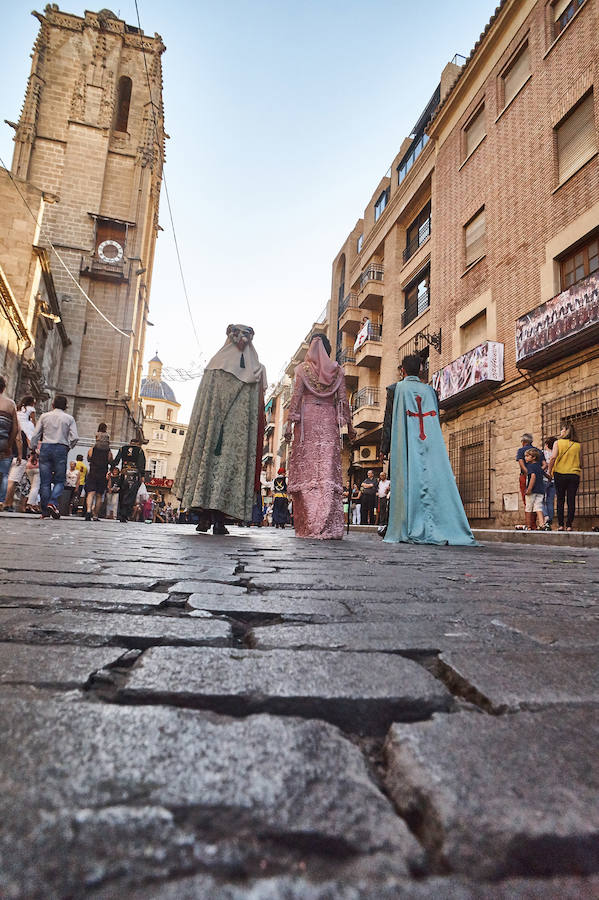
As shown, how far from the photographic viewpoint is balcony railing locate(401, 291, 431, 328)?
21981 millimetres

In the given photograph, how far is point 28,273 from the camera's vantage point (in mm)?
18500

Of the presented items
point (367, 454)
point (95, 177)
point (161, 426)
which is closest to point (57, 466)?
point (367, 454)

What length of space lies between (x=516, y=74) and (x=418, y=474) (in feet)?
51.6

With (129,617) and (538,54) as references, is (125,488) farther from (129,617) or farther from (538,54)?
(538,54)

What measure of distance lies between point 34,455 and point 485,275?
13.4 m

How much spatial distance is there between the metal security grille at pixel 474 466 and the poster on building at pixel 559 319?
2751 millimetres

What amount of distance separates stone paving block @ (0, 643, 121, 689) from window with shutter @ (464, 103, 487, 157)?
67.3 feet

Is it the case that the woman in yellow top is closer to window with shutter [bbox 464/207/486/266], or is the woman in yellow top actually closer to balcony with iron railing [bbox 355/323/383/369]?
window with shutter [bbox 464/207/486/266]

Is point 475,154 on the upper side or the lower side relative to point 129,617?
upper

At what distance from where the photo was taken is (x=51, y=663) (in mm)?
1031

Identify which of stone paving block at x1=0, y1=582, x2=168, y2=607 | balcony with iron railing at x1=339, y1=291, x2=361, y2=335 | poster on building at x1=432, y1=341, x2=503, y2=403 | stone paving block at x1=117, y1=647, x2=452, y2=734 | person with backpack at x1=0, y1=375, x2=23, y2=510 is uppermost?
balcony with iron railing at x1=339, y1=291, x2=361, y2=335

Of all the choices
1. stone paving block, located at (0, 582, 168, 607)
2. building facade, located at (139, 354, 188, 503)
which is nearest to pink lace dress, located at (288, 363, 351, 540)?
stone paving block, located at (0, 582, 168, 607)

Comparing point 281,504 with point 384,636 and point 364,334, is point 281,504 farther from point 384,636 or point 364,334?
point 384,636

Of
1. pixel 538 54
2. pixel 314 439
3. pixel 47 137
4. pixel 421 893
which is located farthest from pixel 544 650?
pixel 47 137
